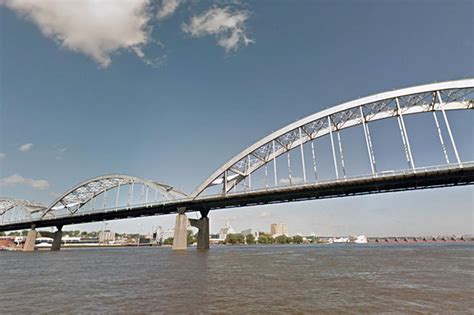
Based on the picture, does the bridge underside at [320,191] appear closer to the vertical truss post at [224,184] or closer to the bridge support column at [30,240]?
the vertical truss post at [224,184]

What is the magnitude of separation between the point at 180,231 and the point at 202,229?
497cm

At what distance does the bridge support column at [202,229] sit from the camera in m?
60.9

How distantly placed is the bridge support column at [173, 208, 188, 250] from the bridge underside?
5.75ft

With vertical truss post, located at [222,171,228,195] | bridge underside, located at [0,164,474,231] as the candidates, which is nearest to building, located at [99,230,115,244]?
bridge underside, located at [0,164,474,231]

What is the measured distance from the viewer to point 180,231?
192 feet

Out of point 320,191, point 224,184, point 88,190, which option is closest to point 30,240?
point 88,190

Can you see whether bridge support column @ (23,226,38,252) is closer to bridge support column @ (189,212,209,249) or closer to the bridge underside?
the bridge underside

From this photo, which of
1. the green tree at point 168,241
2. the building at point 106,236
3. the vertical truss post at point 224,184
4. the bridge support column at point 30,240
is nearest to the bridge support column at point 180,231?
the vertical truss post at point 224,184

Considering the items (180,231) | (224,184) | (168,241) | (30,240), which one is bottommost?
(180,231)

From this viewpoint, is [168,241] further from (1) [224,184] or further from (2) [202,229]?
(1) [224,184]

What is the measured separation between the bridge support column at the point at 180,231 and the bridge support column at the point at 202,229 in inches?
75.1

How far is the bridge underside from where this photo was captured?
40562 mm

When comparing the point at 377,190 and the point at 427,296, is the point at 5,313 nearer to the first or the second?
the point at 427,296

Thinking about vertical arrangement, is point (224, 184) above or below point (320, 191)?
above
